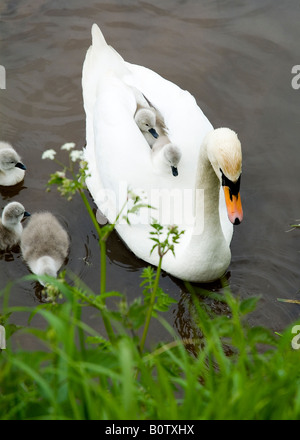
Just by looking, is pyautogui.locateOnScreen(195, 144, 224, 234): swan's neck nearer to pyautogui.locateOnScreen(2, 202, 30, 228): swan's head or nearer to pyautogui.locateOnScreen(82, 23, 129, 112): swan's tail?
pyautogui.locateOnScreen(2, 202, 30, 228): swan's head

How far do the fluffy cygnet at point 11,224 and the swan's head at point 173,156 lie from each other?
4.24 ft

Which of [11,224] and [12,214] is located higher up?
[12,214]

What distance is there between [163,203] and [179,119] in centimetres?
80

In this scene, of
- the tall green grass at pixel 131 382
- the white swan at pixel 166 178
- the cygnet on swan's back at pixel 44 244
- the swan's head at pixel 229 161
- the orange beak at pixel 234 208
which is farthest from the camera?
the cygnet on swan's back at pixel 44 244

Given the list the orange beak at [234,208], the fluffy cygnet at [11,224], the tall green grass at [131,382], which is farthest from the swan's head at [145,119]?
the tall green grass at [131,382]

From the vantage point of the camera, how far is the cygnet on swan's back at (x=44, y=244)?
209 inches

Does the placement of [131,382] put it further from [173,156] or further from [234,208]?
[173,156]

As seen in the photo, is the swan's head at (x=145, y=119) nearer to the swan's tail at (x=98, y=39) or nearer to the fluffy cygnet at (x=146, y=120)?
the fluffy cygnet at (x=146, y=120)

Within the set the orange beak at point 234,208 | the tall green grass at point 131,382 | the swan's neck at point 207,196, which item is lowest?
the swan's neck at point 207,196

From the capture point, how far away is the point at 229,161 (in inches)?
170

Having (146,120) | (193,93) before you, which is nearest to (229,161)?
(146,120)

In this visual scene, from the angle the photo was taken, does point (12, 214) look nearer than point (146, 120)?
Yes

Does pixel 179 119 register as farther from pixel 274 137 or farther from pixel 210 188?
pixel 274 137

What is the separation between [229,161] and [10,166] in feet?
7.75
